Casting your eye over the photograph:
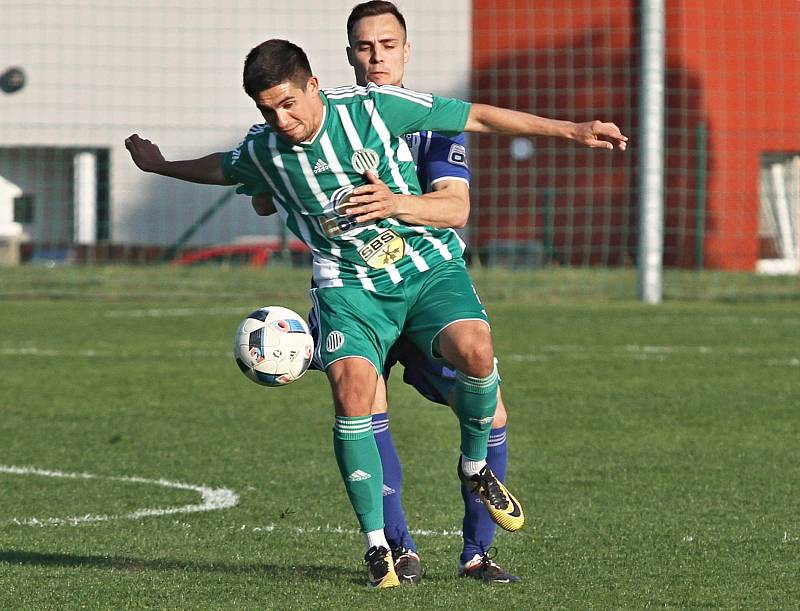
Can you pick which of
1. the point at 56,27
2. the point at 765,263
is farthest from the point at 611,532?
the point at 56,27

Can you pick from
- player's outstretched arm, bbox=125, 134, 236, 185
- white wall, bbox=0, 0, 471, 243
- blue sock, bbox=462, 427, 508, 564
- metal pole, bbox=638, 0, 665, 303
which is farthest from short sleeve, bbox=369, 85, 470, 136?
white wall, bbox=0, 0, 471, 243

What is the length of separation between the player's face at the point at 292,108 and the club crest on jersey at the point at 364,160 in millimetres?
171

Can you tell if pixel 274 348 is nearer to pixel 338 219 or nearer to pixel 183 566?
pixel 338 219

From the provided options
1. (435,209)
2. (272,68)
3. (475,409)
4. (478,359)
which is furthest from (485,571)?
(272,68)

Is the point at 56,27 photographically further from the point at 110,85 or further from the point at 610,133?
the point at 610,133

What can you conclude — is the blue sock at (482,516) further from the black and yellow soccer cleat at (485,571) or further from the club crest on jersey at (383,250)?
the club crest on jersey at (383,250)

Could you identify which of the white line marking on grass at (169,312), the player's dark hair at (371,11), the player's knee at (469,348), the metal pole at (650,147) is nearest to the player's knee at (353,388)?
the player's knee at (469,348)

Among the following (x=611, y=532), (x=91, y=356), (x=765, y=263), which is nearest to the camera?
(x=611, y=532)

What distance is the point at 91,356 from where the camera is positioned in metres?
12.6

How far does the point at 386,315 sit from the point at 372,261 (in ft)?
0.63

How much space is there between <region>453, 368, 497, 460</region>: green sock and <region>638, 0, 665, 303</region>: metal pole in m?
12.1

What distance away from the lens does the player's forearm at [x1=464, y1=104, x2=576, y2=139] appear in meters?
5.35

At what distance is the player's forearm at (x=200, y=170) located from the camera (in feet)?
18.4

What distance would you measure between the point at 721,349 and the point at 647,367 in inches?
51.0
